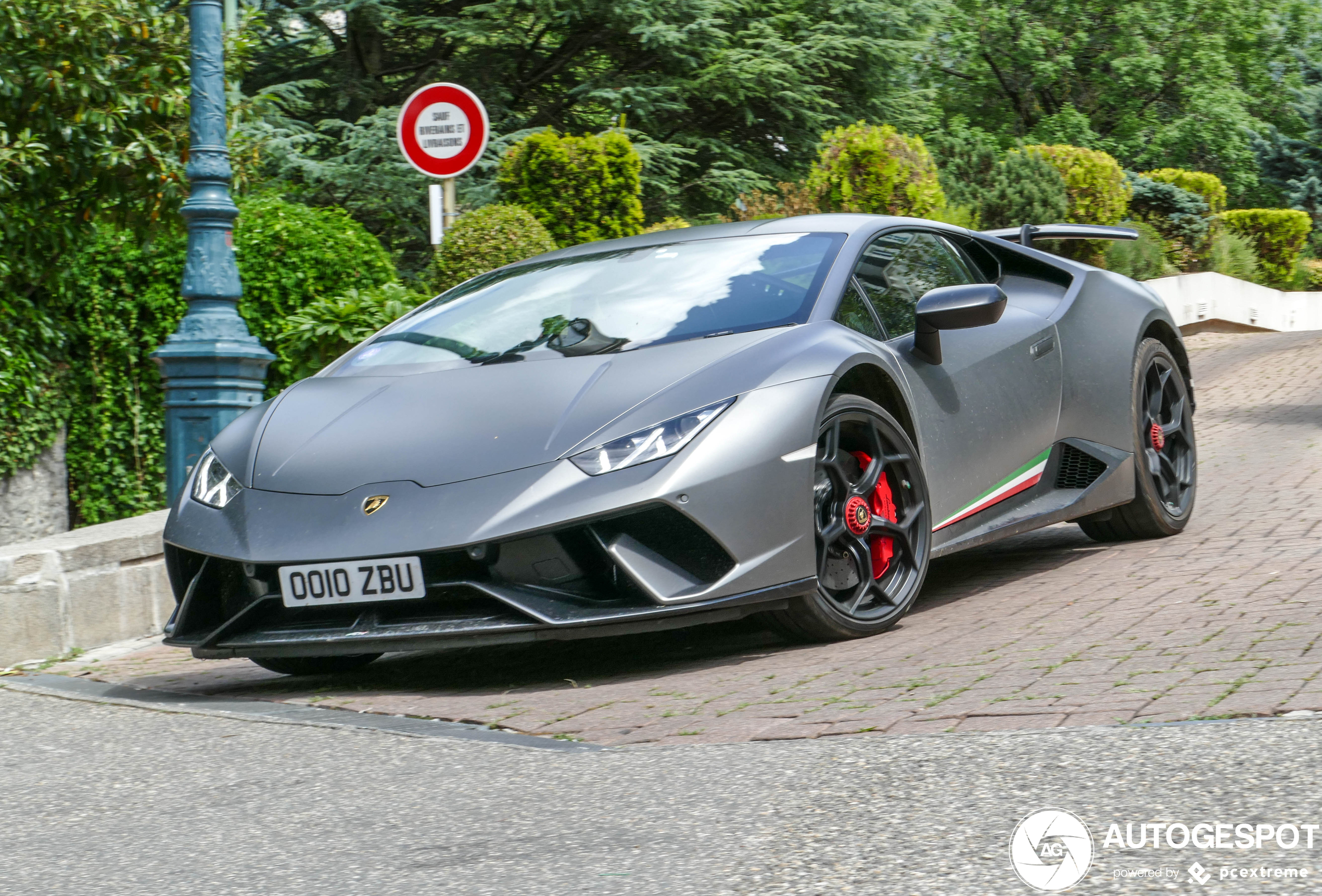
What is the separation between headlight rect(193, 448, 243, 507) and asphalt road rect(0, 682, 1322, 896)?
969 millimetres

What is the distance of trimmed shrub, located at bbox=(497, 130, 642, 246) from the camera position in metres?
12.2

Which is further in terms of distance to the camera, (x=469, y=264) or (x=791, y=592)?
(x=469, y=264)

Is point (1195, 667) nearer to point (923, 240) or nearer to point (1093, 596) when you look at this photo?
point (1093, 596)

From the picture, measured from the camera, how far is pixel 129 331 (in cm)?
845

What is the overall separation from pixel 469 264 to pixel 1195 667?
693 cm

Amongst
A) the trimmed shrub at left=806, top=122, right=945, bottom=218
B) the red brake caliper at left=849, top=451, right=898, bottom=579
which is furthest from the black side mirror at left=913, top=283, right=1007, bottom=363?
the trimmed shrub at left=806, top=122, right=945, bottom=218

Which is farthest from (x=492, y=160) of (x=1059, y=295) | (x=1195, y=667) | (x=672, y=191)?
(x=1195, y=667)

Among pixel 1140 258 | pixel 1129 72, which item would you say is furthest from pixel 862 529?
pixel 1129 72

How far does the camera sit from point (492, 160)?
1562cm

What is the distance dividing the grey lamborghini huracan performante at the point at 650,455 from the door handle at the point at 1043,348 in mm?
20

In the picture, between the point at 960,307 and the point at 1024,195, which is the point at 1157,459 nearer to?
the point at 960,307

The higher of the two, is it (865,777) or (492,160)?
(492,160)

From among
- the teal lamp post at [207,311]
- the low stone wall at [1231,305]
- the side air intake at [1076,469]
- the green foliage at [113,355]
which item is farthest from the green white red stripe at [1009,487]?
the low stone wall at [1231,305]

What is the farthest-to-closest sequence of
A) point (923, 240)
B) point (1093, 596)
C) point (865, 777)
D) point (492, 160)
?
point (492, 160)
point (923, 240)
point (1093, 596)
point (865, 777)
